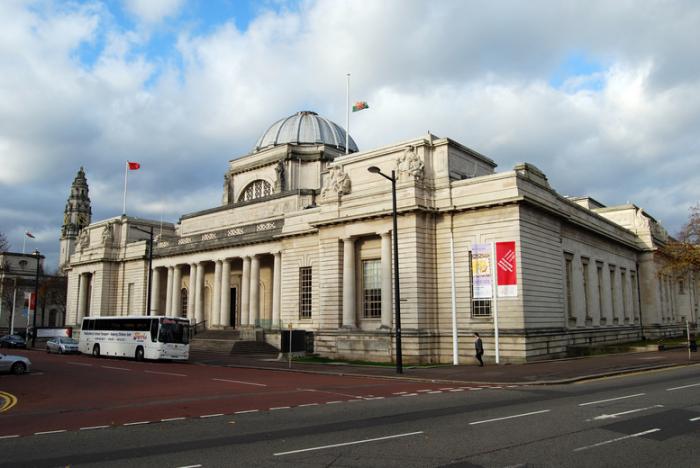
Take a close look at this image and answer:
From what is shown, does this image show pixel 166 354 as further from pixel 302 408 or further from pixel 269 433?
pixel 269 433

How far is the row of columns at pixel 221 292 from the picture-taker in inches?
2048

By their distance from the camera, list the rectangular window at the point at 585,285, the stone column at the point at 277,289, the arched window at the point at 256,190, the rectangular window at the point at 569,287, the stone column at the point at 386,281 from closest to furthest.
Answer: the stone column at the point at 386,281 → the rectangular window at the point at 569,287 → the rectangular window at the point at 585,285 → the stone column at the point at 277,289 → the arched window at the point at 256,190

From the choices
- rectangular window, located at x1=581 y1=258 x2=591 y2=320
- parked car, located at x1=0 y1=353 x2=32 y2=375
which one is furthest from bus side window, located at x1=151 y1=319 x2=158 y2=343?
rectangular window, located at x1=581 y1=258 x2=591 y2=320

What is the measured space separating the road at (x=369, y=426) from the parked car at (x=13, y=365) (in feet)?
25.1

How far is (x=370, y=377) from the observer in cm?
2595

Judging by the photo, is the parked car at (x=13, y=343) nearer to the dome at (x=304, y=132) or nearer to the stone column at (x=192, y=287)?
the stone column at (x=192, y=287)

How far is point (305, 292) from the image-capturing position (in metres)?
47.2

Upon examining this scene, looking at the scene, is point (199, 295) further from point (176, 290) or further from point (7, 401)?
point (7, 401)

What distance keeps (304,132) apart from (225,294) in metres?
21.6

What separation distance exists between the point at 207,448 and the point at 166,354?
29.6 meters

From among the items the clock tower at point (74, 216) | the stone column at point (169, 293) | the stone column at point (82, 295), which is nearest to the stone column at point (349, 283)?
the stone column at point (169, 293)

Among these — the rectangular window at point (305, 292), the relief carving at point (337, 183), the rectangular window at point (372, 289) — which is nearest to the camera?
the rectangular window at point (372, 289)

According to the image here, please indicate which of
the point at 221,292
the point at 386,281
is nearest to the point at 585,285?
the point at 386,281

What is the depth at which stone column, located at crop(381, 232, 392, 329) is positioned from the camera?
3744 cm
